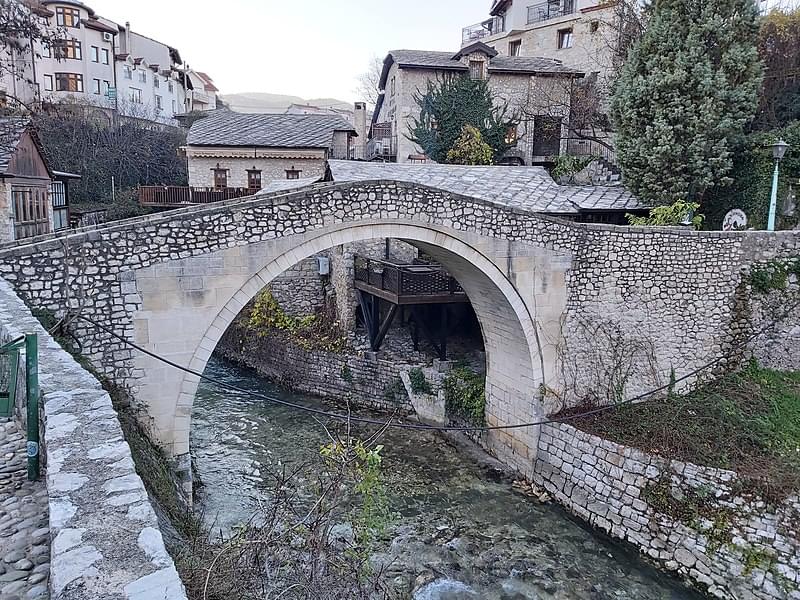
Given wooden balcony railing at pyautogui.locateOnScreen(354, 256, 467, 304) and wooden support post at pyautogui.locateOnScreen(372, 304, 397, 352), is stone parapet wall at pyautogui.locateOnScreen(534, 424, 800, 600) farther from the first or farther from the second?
wooden support post at pyautogui.locateOnScreen(372, 304, 397, 352)

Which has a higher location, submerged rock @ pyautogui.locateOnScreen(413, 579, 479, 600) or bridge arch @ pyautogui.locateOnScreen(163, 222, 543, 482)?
bridge arch @ pyautogui.locateOnScreen(163, 222, 543, 482)

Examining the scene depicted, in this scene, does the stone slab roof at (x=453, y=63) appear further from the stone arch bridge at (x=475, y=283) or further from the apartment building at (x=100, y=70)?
the apartment building at (x=100, y=70)

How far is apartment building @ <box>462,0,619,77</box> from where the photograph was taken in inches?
866

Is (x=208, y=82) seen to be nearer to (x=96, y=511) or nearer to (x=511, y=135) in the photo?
(x=511, y=135)

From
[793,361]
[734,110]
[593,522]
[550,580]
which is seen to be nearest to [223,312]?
[550,580]

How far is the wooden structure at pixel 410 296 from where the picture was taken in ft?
41.6

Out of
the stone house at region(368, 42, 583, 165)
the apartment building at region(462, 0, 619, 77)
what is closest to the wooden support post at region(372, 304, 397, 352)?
the stone house at region(368, 42, 583, 165)

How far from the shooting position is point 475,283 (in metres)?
10.5

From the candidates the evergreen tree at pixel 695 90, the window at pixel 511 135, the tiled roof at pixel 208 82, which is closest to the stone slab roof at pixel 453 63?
the window at pixel 511 135

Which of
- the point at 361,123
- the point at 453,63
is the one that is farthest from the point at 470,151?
the point at 361,123

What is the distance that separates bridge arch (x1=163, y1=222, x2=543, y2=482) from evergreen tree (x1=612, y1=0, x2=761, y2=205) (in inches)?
210

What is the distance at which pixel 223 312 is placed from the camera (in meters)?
8.12

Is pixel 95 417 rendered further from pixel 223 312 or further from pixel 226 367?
pixel 226 367

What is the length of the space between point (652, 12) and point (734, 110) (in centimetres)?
297
